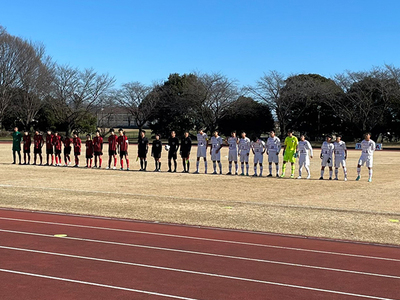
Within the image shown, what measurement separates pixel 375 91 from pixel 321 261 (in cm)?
5340

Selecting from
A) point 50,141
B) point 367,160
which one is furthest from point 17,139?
point 367,160

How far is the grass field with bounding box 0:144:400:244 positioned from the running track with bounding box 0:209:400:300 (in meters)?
1.13

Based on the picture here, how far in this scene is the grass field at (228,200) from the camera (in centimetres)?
1111

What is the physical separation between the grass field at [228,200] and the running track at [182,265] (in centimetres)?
113

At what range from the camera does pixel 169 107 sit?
68125 mm

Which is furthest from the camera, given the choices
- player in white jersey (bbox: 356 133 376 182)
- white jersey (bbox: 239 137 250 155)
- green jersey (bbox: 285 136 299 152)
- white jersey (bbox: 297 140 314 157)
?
white jersey (bbox: 239 137 250 155)

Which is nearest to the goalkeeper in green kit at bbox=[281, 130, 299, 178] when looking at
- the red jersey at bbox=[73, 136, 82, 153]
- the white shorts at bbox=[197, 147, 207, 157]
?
the white shorts at bbox=[197, 147, 207, 157]

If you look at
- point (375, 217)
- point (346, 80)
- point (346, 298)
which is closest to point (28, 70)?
point (346, 80)

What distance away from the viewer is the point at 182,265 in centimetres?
Result: 758

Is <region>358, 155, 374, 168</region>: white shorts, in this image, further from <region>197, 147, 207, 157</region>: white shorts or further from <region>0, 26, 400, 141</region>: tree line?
<region>0, 26, 400, 141</region>: tree line

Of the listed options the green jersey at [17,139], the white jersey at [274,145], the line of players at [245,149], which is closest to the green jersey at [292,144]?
the line of players at [245,149]

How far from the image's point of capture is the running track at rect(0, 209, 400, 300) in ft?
20.9

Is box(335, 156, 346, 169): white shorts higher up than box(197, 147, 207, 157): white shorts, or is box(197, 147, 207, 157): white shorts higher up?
box(197, 147, 207, 157): white shorts

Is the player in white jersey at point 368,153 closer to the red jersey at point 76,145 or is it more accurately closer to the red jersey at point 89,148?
the red jersey at point 89,148
